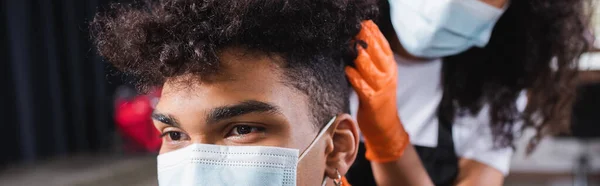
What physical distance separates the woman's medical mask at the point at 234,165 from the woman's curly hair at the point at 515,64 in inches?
23.7

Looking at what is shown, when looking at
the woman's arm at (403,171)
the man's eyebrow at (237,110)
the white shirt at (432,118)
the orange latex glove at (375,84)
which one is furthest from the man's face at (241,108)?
the white shirt at (432,118)

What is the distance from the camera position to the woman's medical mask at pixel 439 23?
125 centimetres

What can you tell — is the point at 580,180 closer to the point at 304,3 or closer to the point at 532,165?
the point at 532,165

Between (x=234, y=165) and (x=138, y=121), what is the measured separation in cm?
388

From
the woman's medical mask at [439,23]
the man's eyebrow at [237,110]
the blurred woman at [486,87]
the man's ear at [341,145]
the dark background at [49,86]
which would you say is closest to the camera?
the man's eyebrow at [237,110]

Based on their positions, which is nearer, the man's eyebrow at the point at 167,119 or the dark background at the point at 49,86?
the man's eyebrow at the point at 167,119

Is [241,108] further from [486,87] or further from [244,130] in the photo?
[486,87]

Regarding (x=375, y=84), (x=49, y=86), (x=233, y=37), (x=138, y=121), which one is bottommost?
(x=138, y=121)

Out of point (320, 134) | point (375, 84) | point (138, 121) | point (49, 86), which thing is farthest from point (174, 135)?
point (49, 86)

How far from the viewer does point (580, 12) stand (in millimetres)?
1455

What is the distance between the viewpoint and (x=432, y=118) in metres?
1.47

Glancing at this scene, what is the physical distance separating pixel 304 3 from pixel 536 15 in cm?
66

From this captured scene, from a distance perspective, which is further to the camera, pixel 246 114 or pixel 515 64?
pixel 515 64

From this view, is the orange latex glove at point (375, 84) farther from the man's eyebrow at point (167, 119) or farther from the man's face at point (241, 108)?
the man's eyebrow at point (167, 119)
